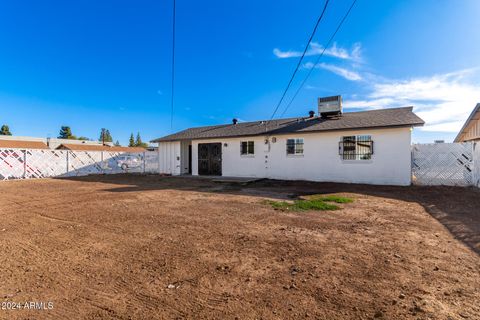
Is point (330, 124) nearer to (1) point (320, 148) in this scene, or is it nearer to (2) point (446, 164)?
(1) point (320, 148)

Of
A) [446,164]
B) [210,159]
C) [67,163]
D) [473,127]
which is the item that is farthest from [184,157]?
[473,127]

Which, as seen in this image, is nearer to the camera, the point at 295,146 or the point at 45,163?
the point at 295,146

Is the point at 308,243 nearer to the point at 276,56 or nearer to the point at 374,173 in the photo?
the point at 374,173

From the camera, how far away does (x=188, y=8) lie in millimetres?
9133

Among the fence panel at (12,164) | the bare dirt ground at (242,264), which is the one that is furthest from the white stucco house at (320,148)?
the fence panel at (12,164)

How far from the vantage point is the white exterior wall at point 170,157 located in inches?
690

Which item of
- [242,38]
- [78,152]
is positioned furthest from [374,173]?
[78,152]

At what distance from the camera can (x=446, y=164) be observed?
10.0m

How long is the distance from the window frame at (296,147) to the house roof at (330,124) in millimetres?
586

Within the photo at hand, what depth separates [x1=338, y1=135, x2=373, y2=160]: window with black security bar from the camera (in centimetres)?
1105

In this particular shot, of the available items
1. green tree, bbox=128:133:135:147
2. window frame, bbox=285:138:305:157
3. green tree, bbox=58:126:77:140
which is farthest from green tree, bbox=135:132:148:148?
window frame, bbox=285:138:305:157

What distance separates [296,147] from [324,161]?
67.0 inches

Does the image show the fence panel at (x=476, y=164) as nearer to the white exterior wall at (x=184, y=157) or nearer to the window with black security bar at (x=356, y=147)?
the window with black security bar at (x=356, y=147)

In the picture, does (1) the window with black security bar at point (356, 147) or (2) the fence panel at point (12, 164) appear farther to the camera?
(2) the fence panel at point (12, 164)
